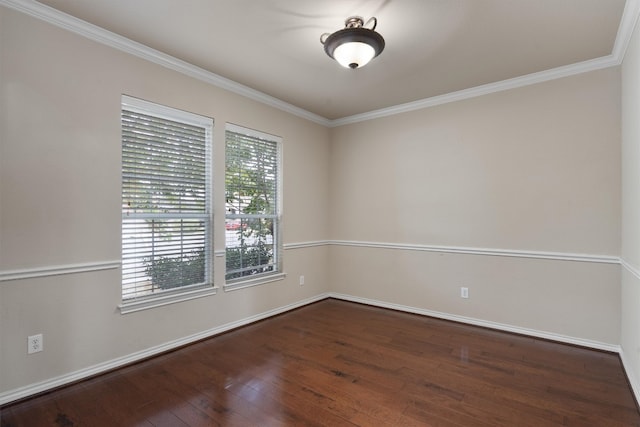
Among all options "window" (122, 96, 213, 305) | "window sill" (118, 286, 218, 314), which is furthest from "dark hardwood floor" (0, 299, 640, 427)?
"window" (122, 96, 213, 305)

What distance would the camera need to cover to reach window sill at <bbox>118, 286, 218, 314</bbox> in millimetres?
2706

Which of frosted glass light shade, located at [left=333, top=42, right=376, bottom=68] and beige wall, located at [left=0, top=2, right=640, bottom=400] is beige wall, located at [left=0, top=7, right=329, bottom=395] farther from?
frosted glass light shade, located at [left=333, top=42, right=376, bottom=68]

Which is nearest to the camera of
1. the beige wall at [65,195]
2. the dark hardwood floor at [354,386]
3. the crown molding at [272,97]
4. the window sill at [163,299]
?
the dark hardwood floor at [354,386]

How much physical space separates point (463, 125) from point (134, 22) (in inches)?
133

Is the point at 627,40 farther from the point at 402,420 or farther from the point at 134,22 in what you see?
the point at 134,22

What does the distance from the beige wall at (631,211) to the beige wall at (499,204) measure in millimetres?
221

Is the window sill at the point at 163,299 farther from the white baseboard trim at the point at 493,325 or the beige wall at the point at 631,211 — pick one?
the beige wall at the point at 631,211

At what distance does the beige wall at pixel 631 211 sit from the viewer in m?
2.23

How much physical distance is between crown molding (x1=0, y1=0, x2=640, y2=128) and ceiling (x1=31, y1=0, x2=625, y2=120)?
0.19 feet

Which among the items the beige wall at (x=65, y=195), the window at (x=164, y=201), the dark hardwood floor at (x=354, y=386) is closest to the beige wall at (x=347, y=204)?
the beige wall at (x=65, y=195)

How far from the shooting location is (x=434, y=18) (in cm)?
234

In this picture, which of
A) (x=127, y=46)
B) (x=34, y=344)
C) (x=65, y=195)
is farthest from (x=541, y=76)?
(x=34, y=344)

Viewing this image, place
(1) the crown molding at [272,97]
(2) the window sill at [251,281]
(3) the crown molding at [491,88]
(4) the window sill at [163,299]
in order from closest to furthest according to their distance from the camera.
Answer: (1) the crown molding at [272,97] → (4) the window sill at [163,299] → (3) the crown molding at [491,88] → (2) the window sill at [251,281]

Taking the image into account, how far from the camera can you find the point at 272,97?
3.95m
